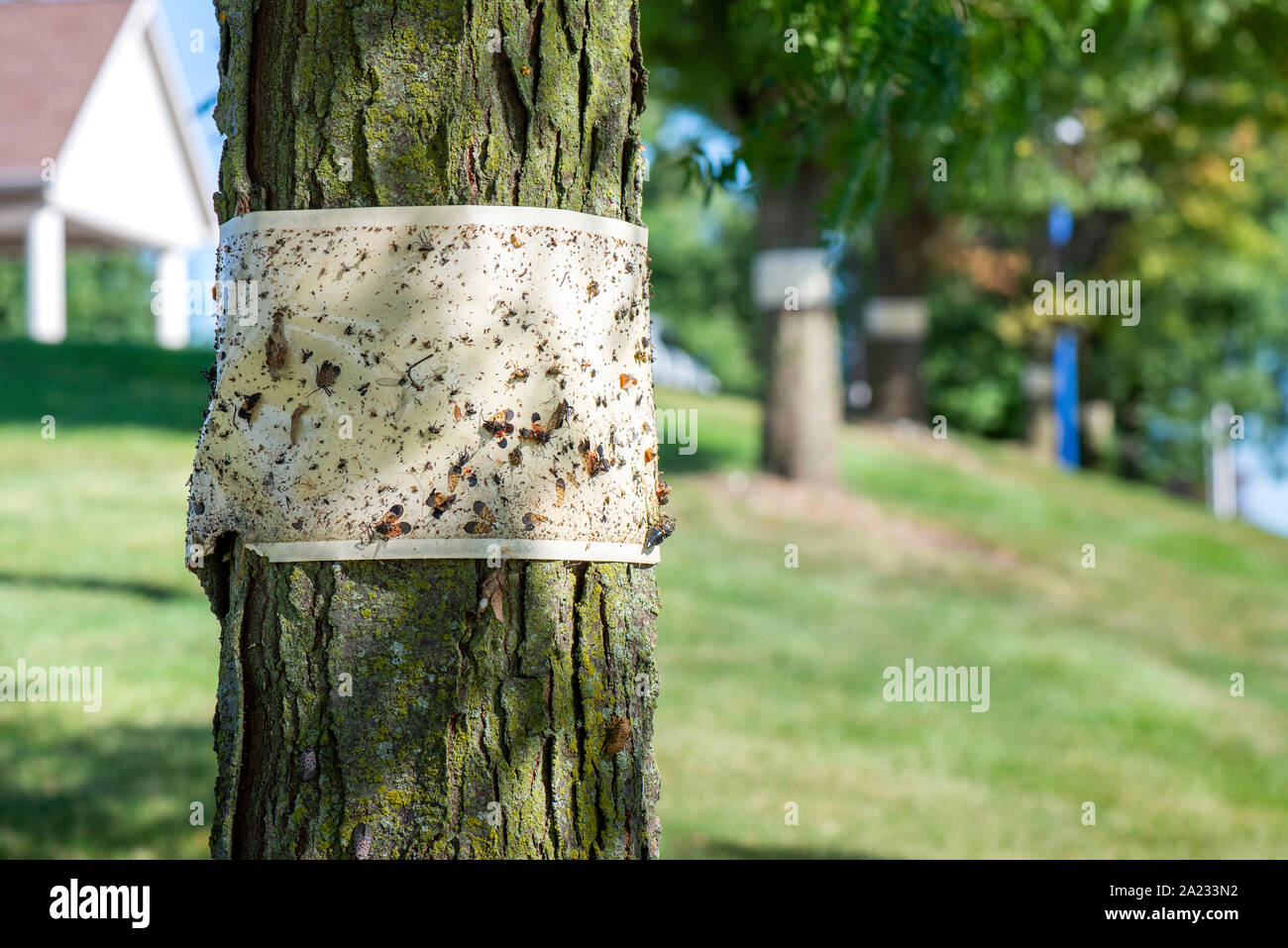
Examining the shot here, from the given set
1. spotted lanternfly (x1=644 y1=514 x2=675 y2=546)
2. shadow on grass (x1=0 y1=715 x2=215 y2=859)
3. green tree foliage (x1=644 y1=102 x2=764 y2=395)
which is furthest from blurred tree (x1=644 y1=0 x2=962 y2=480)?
green tree foliage (x1=644 y1=102 x2=764 y2=395)

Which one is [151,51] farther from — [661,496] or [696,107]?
[661,496]

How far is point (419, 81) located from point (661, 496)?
81 cm

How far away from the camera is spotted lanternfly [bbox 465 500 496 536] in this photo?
1.89m

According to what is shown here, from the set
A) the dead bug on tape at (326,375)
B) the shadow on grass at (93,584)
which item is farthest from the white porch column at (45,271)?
the dead bug on tape at (326,375)

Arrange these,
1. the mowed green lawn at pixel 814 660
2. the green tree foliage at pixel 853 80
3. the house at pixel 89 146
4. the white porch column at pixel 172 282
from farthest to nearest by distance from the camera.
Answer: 1. the white porch column at pixel 172 282
2. the house at pixel 89 146
3. the mowed green lawn at pixel 814 660
4. the green tree foliage at pixel 853 80

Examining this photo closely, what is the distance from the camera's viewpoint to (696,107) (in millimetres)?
13805

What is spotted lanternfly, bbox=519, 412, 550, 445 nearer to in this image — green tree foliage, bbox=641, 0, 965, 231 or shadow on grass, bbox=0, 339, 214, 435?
green tree foliage, bbox=641, 0, 965, 231

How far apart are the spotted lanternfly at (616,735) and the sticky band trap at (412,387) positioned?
0.29 m

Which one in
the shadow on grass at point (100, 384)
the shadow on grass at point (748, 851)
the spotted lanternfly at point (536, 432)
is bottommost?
the shadow on grass at point (748, 851)

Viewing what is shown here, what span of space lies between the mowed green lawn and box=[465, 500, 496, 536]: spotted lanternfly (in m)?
3.24

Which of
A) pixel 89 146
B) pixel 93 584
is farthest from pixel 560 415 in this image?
pixel 89 146

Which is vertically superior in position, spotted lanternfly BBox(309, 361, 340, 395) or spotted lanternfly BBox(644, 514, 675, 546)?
spotted lanternfly BBox(309, 361, 340, 395)

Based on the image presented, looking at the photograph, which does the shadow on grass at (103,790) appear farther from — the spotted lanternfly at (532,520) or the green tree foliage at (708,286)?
the green tree foliage at (708,286)

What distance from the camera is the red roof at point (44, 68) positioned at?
8.59m
